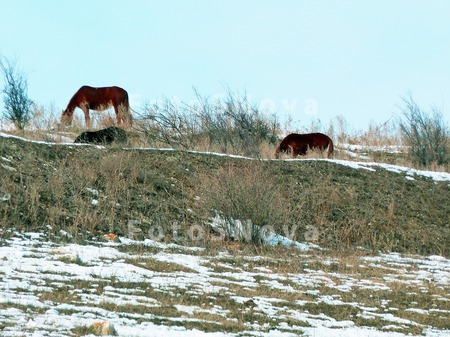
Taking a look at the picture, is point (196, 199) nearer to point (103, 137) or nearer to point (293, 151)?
point (103, 137)

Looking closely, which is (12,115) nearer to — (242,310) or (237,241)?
(237,241)

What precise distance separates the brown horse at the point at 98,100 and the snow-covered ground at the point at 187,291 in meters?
13.7

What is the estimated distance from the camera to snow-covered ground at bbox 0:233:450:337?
6289 mm

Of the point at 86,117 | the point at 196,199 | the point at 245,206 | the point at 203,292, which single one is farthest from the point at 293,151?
the point at 203,292

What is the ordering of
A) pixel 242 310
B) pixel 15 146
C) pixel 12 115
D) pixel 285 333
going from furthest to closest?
pixel 12 115
pixel 15 146
pixel 242 310
pixel 285 333

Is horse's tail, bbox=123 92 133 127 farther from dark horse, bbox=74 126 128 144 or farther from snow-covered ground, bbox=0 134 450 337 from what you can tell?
snow-covered ground, bbox=0 134 450 337

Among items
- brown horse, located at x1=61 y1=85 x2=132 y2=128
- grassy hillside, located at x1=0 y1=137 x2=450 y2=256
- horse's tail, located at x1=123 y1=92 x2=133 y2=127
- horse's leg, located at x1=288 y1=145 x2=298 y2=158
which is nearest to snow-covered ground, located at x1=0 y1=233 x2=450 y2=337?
grassy hillside, located at x1=0 y1=137 x2=450 y2=256

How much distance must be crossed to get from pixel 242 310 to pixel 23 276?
7.93ft

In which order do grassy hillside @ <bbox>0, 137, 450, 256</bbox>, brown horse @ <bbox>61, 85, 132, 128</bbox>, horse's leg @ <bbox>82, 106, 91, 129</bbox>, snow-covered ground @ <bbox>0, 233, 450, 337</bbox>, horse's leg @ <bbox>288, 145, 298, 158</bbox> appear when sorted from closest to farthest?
snow-covered ground @ <bbox>0, 233, 450, 337</bbox> < grassy hillside @ <bbox>0, 137, 450, 256</bbox> < horse's leg @ <bbox>288, 145, 298, 158</bbox> < horse's leg @ <bbox>82, 106, 91, 129</bbox> < brown horse @ <bbox>61, 85, 132, 128</bbox>

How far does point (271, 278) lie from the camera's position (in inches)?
365

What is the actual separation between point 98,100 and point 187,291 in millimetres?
17867

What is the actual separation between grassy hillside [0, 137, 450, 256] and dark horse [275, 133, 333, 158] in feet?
6.94

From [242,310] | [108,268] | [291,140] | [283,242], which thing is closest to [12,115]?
[291,140]

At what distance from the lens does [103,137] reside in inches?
688
